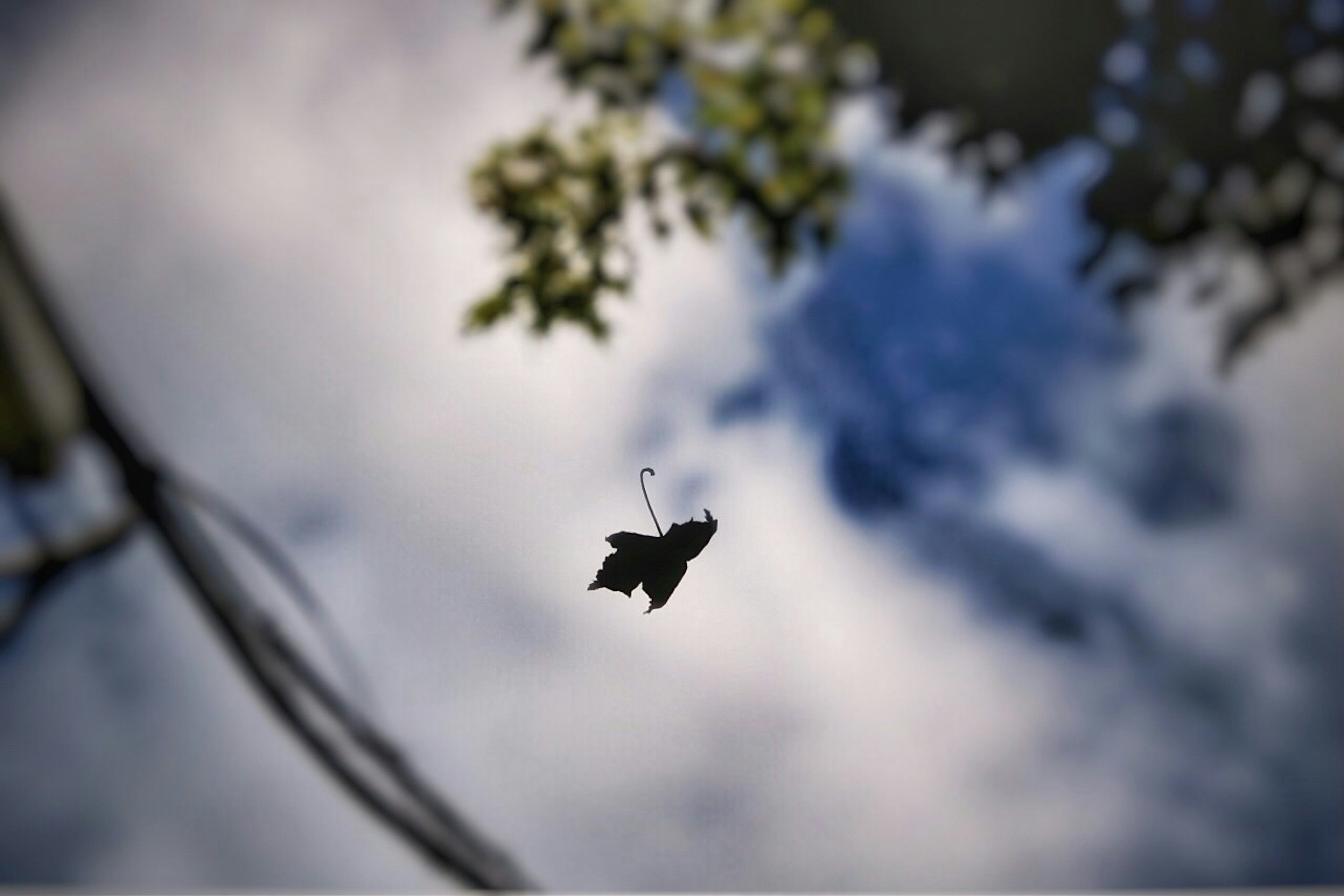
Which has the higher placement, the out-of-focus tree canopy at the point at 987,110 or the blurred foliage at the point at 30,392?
the out-of-focus tree canopy at the point at 987,110

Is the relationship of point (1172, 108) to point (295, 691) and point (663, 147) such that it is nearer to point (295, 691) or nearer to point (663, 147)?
point (663, 147)

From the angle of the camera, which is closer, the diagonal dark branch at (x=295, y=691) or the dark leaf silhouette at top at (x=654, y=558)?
the diagonal dark branch at (x=295, y=691)

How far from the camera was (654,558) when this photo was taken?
5.98 feet

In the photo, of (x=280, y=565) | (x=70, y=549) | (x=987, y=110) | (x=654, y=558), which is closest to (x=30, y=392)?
(x=70, y=549)

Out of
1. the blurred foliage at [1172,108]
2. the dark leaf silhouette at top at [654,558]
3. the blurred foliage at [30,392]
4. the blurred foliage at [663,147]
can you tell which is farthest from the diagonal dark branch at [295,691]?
the blurred foliage at [1172,108]

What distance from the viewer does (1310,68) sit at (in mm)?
1786

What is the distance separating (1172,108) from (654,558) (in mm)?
1601

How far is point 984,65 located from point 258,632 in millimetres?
2119

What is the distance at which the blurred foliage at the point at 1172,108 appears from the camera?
1782mm

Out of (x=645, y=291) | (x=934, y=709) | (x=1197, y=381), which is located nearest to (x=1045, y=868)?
(x=934, y=709)

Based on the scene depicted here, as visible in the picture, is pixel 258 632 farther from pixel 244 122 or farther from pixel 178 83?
pixel 178 83

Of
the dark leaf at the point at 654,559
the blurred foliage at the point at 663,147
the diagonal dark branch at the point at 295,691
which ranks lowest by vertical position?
the diagonal dark branch at the point at 295,691

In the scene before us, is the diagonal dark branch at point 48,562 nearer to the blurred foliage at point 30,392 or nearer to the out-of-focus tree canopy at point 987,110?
the blurred foliage at point 30,392

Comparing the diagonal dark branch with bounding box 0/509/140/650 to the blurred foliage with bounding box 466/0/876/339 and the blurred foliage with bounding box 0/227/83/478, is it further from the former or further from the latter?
the blurred foliage with bounding box 466/0/876/339
